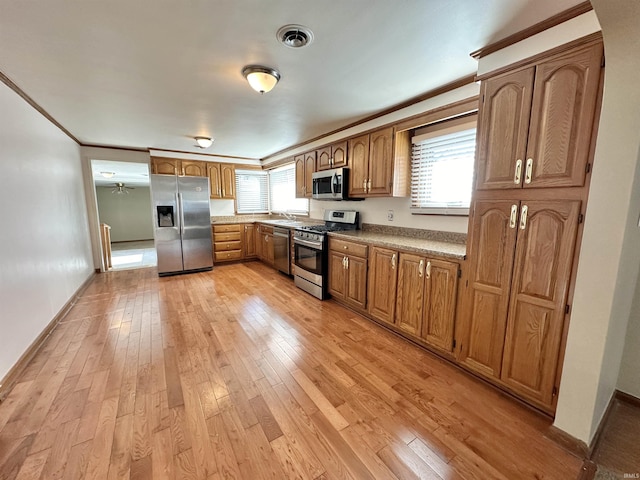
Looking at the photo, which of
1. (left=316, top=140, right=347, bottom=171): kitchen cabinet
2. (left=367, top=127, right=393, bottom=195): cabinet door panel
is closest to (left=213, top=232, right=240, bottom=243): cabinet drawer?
(left=316, top=140, right=347, bottom=171): kitchen cabinet

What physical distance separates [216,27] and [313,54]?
2.08 ft

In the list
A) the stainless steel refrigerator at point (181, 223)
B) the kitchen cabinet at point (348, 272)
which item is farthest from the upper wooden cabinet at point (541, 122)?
the stainless steel refrigerator at point (181, 223)

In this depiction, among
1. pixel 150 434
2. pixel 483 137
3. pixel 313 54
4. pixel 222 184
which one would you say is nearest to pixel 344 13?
pixel 313 54

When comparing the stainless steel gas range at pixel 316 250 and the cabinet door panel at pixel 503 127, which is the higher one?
the cabinet door panel at pixel 503 127

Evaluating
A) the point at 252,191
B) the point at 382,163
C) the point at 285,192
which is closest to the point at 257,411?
the point at 382,163

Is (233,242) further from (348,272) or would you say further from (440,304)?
(440,304)

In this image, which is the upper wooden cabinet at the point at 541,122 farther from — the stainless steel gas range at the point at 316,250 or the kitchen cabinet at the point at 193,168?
the kitchen cabinet at the point at 193,168

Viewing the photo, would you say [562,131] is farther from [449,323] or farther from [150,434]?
[150,434]

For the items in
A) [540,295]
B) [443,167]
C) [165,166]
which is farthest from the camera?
[165,166]

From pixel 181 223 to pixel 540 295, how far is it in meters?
5.12

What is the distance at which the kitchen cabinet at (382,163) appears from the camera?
2836mm

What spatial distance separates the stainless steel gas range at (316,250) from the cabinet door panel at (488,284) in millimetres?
1867

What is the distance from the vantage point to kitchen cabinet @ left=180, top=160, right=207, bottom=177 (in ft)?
16.9

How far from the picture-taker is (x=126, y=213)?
9.41 metres
